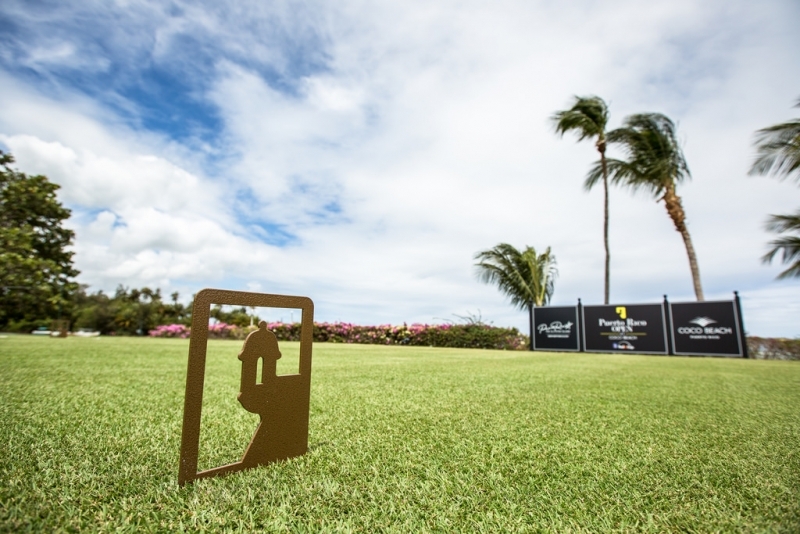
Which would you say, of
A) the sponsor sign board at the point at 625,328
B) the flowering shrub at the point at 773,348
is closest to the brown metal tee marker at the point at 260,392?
the sponsor sign board at the point at 625,328

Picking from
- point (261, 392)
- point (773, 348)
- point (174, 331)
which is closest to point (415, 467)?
point (261, 392)

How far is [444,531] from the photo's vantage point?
3.14 feet

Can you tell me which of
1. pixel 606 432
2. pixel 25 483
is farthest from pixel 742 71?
pixel 25 483

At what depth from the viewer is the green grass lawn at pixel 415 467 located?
101cm

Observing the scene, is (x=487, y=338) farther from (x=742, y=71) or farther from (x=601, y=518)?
(x=601, y=518)

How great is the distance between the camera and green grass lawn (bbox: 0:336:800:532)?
1.01 m

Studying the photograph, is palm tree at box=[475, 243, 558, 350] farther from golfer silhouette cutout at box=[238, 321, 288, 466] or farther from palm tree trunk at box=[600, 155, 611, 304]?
golfer silhouette cutout at box=[238, 321, 288, 466]

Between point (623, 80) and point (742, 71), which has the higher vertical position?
point (742, 71)

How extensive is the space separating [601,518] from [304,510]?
818mm

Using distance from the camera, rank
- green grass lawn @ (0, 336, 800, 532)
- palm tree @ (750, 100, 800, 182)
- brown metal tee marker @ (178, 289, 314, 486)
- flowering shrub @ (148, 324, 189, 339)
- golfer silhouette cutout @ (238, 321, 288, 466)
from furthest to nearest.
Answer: flowering shrub @ (148, 324, 189, 339) < palm tree @ (750, 100, 800, 182) < golfer silhouette cutout @ (238, 321, 288, 466) < brown metal tee marker @ (178, 289, 314, 486) < green grass lawn @ (0, 336, 800, 532)

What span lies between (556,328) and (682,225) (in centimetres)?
631

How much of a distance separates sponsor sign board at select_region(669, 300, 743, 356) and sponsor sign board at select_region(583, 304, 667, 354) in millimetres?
428

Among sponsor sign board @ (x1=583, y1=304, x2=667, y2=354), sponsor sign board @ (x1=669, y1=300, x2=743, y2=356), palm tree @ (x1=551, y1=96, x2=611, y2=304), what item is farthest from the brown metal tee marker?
palm tree @ (x1=551, y1=96, x2=611, y2=304)

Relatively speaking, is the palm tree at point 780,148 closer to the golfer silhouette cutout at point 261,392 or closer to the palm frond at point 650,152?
the palm frond at point 650,152
